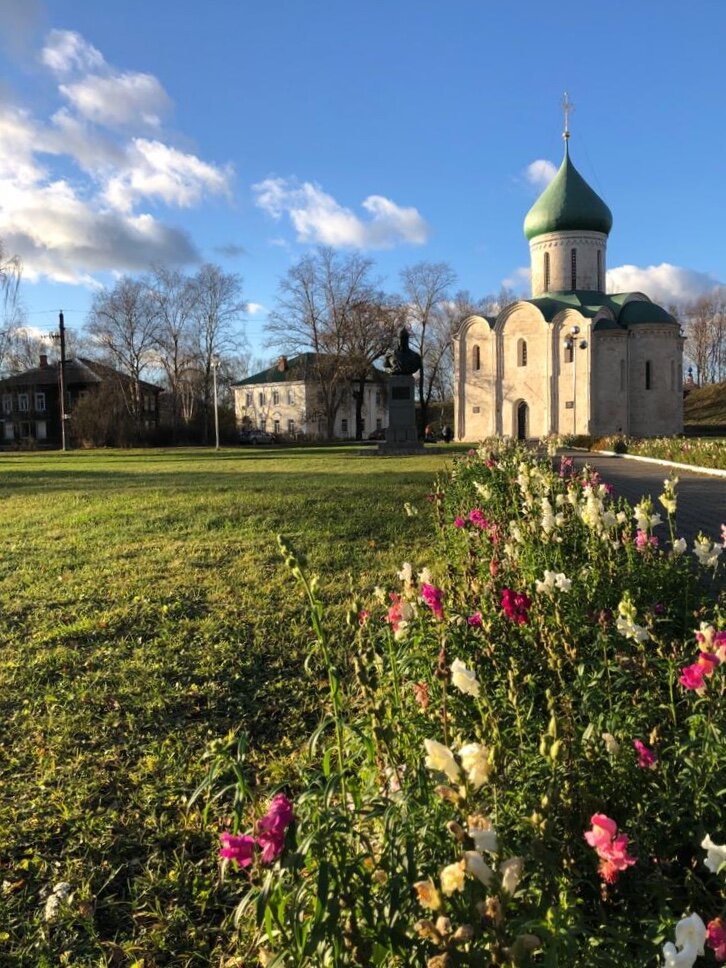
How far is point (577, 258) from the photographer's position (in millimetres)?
44844

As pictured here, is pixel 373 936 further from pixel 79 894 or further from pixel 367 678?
pixel 79 894

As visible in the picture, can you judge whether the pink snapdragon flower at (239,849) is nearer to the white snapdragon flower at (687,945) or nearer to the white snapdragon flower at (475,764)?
the white snapdragon flower at (475,764)

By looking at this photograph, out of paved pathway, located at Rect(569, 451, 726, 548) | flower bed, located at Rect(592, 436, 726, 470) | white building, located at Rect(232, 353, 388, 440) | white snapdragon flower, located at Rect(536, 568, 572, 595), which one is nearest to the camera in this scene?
white snapdragon flower, located at Rect(536, 568, 572, 595)

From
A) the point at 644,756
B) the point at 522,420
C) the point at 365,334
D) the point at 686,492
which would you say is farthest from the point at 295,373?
the point at 644,756

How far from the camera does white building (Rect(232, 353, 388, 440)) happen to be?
61.5 meters

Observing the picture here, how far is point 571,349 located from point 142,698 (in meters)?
42.0

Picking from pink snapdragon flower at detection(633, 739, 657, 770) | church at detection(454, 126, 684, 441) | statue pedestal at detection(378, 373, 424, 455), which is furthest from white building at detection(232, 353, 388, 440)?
pink snapdragon flower at detection(633, 739, 657, 770)

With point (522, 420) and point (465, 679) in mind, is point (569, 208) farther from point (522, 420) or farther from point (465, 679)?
point (465, 679)

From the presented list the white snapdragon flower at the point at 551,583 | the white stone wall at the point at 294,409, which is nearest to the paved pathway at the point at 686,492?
the white snapdragon flower at the point at 551,583

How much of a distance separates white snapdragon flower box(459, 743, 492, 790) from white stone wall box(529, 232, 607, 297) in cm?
4659

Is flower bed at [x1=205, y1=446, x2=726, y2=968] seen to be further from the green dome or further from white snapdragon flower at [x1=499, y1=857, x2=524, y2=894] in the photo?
the green dome

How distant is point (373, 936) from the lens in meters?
1.65

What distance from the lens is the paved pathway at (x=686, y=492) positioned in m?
8.30

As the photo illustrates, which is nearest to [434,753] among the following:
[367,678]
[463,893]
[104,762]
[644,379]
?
[463,893]
